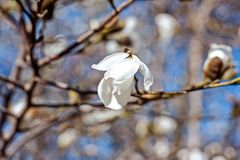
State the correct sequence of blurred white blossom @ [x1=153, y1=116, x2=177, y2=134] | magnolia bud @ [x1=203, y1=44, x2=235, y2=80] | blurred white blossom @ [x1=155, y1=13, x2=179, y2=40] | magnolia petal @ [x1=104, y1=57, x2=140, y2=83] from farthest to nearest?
blurred white blossom @ [x1=155, y1=13, x2=179, y2=40] < blurred white blossom @ [x1=153, y1=116, x2=177, y2=134] < magnolia bud @ [x1=203, y1=44, x2=235, y2=80] < magnolia petal @ [x1=104, y1=57, x2=140, y2=83]

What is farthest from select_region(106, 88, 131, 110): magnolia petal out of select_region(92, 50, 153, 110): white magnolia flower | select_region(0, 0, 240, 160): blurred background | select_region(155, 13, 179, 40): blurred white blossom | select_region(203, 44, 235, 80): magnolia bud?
select_region(155, 13, 179, 40): blurred white blossom

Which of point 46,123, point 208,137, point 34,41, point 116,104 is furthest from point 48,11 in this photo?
point 208,137

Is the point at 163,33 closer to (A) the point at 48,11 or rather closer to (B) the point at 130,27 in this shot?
(B) the point at 130,27

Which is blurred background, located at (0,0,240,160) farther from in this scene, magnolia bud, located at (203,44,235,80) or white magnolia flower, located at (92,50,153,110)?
white magnolia flower, located at (92,50,153,110)

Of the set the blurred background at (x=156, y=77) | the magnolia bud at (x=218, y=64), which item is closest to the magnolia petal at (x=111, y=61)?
the magnolia bud at (x=218, y=64)

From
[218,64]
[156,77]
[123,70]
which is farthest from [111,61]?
[156,77]

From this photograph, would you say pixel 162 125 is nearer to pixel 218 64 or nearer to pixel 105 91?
pixel 218 64

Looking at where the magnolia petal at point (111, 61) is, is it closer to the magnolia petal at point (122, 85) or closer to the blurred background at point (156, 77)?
the magnolia petal at point (122, 85)
